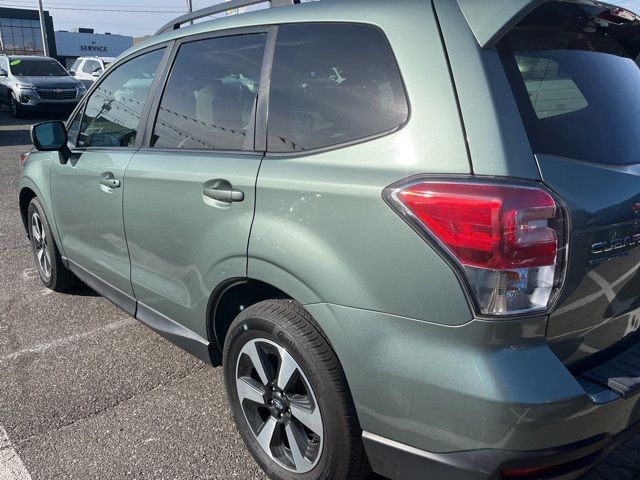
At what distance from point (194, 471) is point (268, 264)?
→ 1047 millimetres

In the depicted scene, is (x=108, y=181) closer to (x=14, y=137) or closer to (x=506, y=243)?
(x=506, y=243)

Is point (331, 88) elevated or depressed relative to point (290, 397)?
elevated

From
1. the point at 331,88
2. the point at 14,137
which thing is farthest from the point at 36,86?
the point at 331,88

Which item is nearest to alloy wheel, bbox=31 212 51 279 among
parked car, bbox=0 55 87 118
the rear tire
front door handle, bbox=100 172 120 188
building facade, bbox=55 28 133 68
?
the rear tire

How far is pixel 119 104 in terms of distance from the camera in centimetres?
342

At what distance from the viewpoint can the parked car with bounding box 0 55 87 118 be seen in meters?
16.7

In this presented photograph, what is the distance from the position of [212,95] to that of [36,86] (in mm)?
16387

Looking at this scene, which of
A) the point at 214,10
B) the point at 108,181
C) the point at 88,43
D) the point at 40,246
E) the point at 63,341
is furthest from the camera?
the point at 88,43

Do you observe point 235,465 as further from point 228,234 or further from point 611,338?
point 611,338

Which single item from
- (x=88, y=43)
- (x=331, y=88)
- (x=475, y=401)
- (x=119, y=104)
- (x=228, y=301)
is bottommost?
(x=88, y=43)

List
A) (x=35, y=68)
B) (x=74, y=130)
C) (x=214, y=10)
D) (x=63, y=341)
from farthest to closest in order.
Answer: (x=35, y=68) → (x=74, y=130) → (x=63, y=341) → (x=214, y=10)

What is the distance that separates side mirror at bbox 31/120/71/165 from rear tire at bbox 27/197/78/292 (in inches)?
28.7

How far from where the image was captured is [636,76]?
2303 mm

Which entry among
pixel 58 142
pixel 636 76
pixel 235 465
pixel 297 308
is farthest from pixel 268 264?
pixel 58 142
